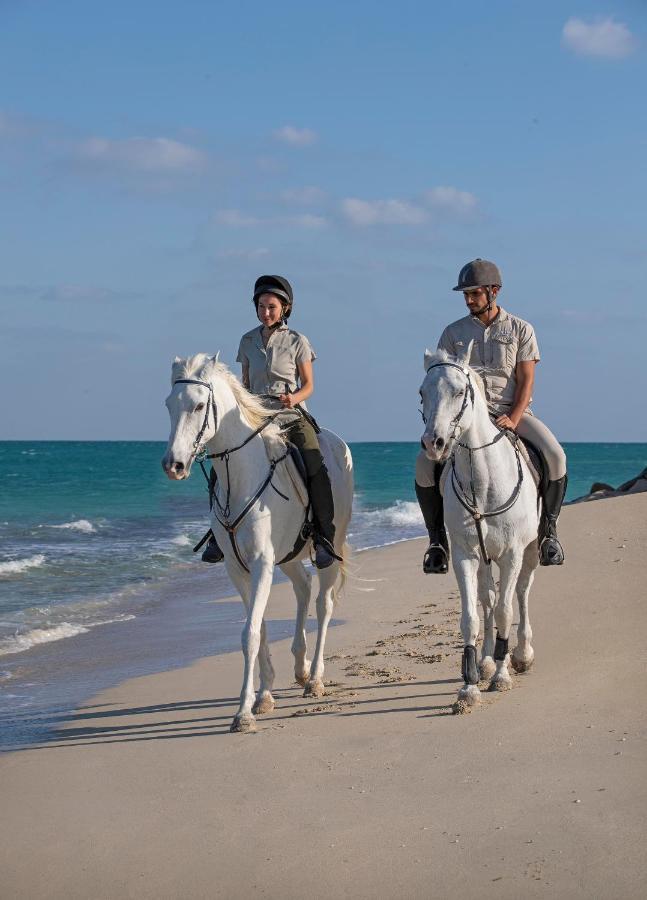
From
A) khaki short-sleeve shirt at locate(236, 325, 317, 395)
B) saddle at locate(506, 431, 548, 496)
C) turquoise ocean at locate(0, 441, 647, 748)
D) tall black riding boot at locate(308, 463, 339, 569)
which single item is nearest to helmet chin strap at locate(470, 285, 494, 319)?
saddle at locate(506, 431, 548, 496)

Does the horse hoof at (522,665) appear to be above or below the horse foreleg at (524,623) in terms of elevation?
below

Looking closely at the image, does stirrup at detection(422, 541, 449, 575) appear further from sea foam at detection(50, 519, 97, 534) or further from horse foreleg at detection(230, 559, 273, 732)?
sea foam at detection(50, 519, 97, 534)

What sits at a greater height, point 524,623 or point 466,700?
point 524,623

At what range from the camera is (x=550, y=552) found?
7.64 meters

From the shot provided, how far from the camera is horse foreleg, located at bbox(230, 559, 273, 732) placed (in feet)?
22.4

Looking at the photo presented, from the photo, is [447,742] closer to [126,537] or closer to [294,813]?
[294,813]

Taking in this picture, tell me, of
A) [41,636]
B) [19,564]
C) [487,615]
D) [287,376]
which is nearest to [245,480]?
[287,376]

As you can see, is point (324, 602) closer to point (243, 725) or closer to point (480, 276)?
point (243, 725)

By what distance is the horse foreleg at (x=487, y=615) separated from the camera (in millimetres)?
7543

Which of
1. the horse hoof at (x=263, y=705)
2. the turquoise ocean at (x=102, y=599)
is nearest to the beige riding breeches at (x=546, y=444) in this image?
the horse hoof at (x=263, y=705)

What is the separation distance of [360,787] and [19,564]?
12.9 meters

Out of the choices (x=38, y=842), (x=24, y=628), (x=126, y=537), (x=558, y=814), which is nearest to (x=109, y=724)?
(x=38, y=842)

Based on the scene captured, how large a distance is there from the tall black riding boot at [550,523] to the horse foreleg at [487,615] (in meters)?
0.41

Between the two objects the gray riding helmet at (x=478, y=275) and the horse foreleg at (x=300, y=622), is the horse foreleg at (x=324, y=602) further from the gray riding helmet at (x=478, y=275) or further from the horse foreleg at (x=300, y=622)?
the gray riding helmet at (x=478, y=275)
